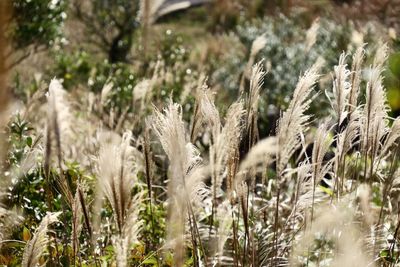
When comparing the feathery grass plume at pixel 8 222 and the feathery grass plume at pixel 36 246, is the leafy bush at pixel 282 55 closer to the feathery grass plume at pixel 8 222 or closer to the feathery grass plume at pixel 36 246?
the feathery grass plume at pixel 8 222

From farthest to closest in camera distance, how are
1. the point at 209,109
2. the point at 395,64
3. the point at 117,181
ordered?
the point at 395,64
the point at 209,109
the point at 117,181

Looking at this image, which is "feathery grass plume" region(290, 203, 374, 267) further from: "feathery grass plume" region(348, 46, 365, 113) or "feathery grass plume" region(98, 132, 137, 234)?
"feathery grass plume" region(98, 132, 137, 234)

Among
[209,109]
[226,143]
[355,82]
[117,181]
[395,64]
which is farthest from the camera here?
[395,64]

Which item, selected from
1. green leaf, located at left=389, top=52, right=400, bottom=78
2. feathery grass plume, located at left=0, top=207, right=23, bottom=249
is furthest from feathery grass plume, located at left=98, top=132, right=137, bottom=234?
green leaf, located at left=389, top=52, right=400, bottom=78

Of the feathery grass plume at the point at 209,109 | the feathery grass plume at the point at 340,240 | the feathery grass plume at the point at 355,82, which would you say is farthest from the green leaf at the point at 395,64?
the feathery grass plume at the point at 209,109

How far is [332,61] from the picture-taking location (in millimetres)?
6457

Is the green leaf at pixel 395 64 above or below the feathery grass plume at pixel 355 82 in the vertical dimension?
above

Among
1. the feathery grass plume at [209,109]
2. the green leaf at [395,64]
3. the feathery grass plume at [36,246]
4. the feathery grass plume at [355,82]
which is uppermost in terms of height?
the green leaf at [395,64]

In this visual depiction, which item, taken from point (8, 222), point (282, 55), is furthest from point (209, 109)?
point (282, 55)

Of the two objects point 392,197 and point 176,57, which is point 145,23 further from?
point 176,57

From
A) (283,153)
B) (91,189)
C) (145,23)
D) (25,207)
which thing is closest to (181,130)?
(283,153)

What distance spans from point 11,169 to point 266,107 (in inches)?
153

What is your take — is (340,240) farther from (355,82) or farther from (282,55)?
(282,55)

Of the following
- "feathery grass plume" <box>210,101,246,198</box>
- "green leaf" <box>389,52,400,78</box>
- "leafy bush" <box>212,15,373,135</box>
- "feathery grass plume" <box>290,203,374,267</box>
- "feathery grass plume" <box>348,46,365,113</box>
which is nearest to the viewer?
"feathery grass plume" <box>290,203,374,267</box>
